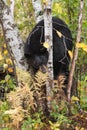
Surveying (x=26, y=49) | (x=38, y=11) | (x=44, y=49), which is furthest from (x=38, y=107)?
(x=38, y=11)

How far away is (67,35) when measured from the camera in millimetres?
5719

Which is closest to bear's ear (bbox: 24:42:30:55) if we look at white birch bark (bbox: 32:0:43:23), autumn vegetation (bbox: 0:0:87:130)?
autumn vegetation (bbox: 0:0:87:130)

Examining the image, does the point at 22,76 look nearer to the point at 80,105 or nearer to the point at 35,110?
the point at 35,110

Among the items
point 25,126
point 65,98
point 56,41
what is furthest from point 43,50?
point 25,126

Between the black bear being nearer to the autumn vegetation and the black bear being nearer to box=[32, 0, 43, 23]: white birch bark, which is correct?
box=[32, 0, 43, 23]: white birch bark

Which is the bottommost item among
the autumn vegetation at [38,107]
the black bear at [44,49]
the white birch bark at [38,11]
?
the autumn vegetation at [38,107]

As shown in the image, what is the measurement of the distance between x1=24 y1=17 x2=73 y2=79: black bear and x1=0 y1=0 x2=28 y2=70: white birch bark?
0.15 meters

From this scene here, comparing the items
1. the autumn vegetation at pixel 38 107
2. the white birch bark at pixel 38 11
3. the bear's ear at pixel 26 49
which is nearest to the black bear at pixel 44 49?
the bear's ear at pixel 26 49

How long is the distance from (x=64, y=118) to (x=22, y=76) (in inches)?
31.0

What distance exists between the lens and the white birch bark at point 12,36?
16.1ft

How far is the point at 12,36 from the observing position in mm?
4926

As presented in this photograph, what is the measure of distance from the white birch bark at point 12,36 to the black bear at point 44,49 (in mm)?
147

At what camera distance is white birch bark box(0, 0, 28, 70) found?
16.1 ft

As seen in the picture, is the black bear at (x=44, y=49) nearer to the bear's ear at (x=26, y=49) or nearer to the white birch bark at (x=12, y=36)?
the bear's ear at (x=26, y=49)
